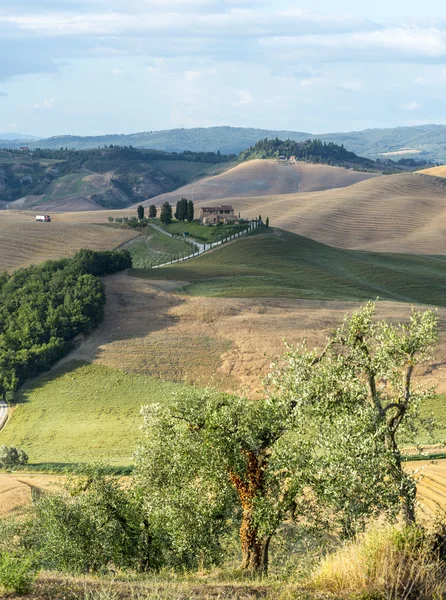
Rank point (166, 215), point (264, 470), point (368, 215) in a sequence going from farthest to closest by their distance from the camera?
point (368, 215)
point (166, 215)
point (264, 470)

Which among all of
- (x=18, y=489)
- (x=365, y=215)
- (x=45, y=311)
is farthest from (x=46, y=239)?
(x=18, y=489)

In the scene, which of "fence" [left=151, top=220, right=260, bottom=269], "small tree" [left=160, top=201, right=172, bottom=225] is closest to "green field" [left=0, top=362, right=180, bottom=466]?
"fence" [left=151, top=220, right=260, bottom=269]

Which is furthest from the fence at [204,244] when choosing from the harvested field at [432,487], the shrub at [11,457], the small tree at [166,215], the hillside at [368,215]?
the harvested field at [432,487]

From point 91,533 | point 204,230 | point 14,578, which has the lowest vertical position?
point 91,533

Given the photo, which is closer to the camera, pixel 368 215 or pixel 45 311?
pixel 45 311

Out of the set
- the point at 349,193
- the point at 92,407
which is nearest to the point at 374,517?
the point at 92,407

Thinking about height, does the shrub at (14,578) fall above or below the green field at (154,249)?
above

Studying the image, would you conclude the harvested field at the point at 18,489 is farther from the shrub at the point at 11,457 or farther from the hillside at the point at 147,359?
the hillside at the point at 147,359

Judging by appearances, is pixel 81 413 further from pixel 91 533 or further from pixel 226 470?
pixel 226 470
